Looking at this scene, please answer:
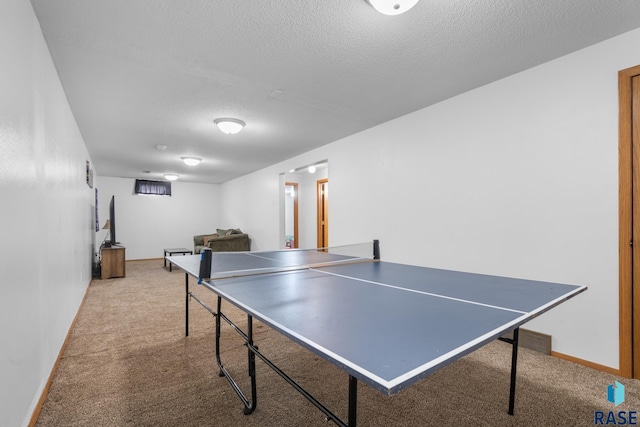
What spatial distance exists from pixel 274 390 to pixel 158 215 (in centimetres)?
839

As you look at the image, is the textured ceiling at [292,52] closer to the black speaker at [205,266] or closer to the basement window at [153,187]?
the black speaker at [205,266]

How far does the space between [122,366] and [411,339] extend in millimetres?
2385

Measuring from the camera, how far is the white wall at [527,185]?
219 centimetres

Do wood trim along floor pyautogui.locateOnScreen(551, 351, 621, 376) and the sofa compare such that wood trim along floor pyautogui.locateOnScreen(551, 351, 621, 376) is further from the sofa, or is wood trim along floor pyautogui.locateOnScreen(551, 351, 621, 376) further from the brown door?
the sofa

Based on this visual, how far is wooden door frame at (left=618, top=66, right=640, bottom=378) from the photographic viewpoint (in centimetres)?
206

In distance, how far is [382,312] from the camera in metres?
1.17

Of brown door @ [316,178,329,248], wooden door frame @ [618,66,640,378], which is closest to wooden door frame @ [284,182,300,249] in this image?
brown door @ [316,178,329,248]

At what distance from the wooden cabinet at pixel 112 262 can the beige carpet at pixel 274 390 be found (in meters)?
3.26

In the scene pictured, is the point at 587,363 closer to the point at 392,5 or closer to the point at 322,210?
the point at 392,5

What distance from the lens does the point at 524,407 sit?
5.70 feet

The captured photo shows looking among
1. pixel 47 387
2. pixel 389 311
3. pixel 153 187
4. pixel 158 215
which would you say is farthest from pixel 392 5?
pixel 158 215

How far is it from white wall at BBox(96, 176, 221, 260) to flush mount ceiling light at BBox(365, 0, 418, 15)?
8793mm

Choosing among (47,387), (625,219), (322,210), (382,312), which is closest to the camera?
(382,312)

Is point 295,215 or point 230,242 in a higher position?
point 295,215
